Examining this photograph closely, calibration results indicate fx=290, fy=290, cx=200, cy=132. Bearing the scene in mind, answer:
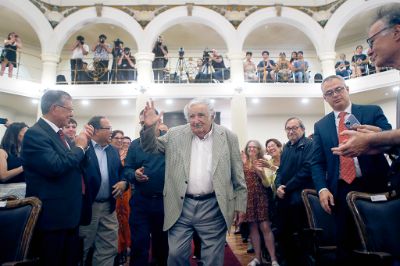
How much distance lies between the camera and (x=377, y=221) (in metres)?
1.77

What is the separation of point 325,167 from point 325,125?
0.36 meters

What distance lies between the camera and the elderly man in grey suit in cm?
221

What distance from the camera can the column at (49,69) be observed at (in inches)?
408

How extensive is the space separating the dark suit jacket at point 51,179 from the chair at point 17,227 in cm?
16

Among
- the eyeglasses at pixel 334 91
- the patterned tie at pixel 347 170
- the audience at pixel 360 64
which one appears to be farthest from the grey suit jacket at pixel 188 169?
the audience at pixel 360 64

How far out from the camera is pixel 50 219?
2.12m

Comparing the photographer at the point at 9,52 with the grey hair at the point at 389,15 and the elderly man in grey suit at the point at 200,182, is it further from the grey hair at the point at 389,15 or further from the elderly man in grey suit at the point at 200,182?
the grey hair at the point at 389,15

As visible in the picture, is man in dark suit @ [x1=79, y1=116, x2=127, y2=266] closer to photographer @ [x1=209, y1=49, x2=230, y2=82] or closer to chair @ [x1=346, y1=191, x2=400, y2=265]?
chair @ [x1=346, y1=191, x2=400, y2=265]

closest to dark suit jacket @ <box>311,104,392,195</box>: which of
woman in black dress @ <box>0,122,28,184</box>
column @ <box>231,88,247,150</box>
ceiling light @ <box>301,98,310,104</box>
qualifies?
woman in black dress @ <box>0,122,28,184</box>

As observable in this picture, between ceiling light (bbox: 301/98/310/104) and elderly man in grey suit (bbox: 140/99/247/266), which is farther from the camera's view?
ceiling light (bbox: 301/98/310/104)

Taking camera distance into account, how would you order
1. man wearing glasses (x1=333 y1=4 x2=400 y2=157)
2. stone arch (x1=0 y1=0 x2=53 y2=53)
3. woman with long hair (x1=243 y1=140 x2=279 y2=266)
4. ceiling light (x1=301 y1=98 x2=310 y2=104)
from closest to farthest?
man wearing glasses (x1=333 y1=4 x2=400 y2=157) → woman with long hair (x1=243 y1=140 x2=279 y2=266) → stone arch (x1=0 y1=0 x2=53 y2=53) → ceiling light (x1=301 y1=98 x2=310 y2=104)

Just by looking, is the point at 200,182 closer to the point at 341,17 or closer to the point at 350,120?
the point at 350,120

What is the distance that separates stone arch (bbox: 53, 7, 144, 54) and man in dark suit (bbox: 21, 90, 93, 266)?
932cm

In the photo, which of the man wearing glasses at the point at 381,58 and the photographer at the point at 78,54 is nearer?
the man wearing glasses at the point at 381,58
